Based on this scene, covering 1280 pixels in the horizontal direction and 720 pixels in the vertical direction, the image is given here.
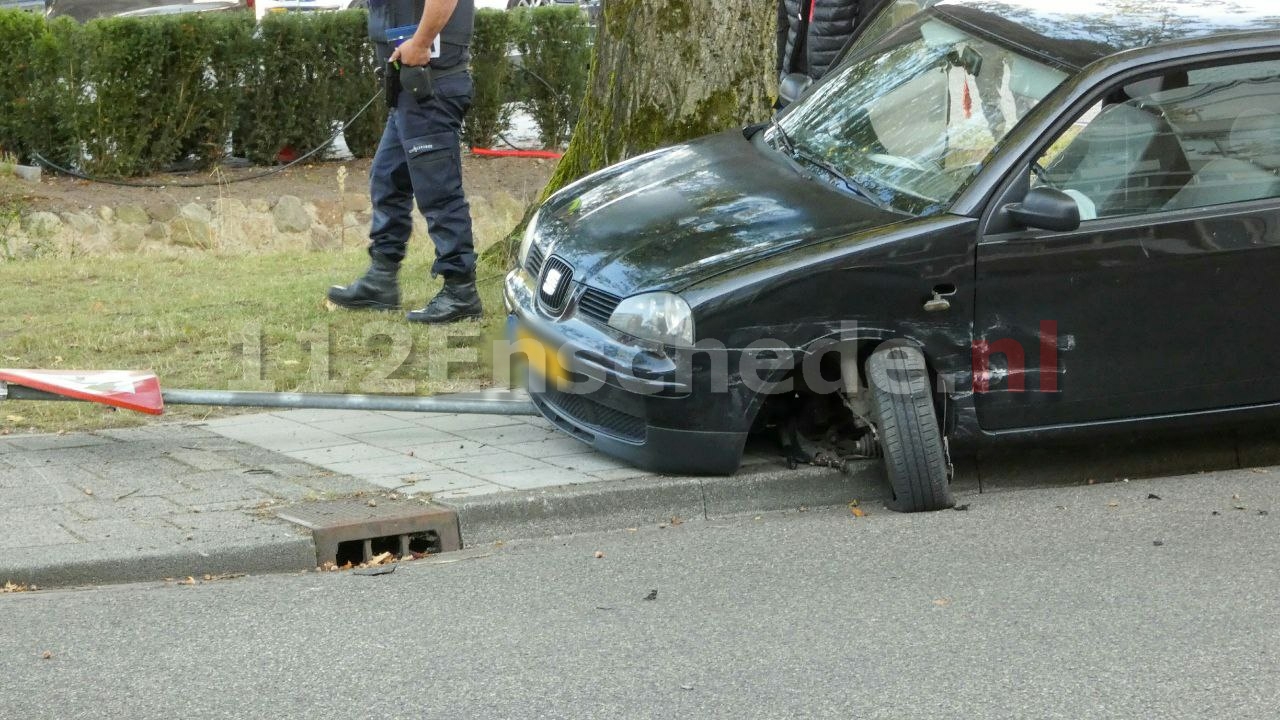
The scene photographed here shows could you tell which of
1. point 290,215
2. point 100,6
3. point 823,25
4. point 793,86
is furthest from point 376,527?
point 100,6

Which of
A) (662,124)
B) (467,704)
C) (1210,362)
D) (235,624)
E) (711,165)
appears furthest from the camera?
(662,124)

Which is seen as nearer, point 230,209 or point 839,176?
point 839,176

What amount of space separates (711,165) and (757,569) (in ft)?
6.43

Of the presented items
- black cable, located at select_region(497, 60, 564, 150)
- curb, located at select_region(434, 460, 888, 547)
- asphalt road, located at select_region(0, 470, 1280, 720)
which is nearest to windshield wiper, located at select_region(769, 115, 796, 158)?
curb, located at select_region(434, 460, 888, 547)

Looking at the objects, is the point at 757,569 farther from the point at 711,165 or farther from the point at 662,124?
the point at 662,124

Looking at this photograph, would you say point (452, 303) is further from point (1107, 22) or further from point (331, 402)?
point (1107, 22)

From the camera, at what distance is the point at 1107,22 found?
590 centimetres

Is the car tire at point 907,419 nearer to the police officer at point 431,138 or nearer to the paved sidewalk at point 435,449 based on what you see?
the paved sidewalk at point 435,449

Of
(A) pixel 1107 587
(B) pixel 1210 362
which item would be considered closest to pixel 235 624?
(A) pixel 1107 587

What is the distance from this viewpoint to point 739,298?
5121mm

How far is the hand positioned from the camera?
7262mm

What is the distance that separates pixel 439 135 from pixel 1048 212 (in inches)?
131

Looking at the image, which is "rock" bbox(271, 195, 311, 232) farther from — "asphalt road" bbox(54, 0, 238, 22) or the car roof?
the car roof

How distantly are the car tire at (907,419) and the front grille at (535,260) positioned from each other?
135cm
